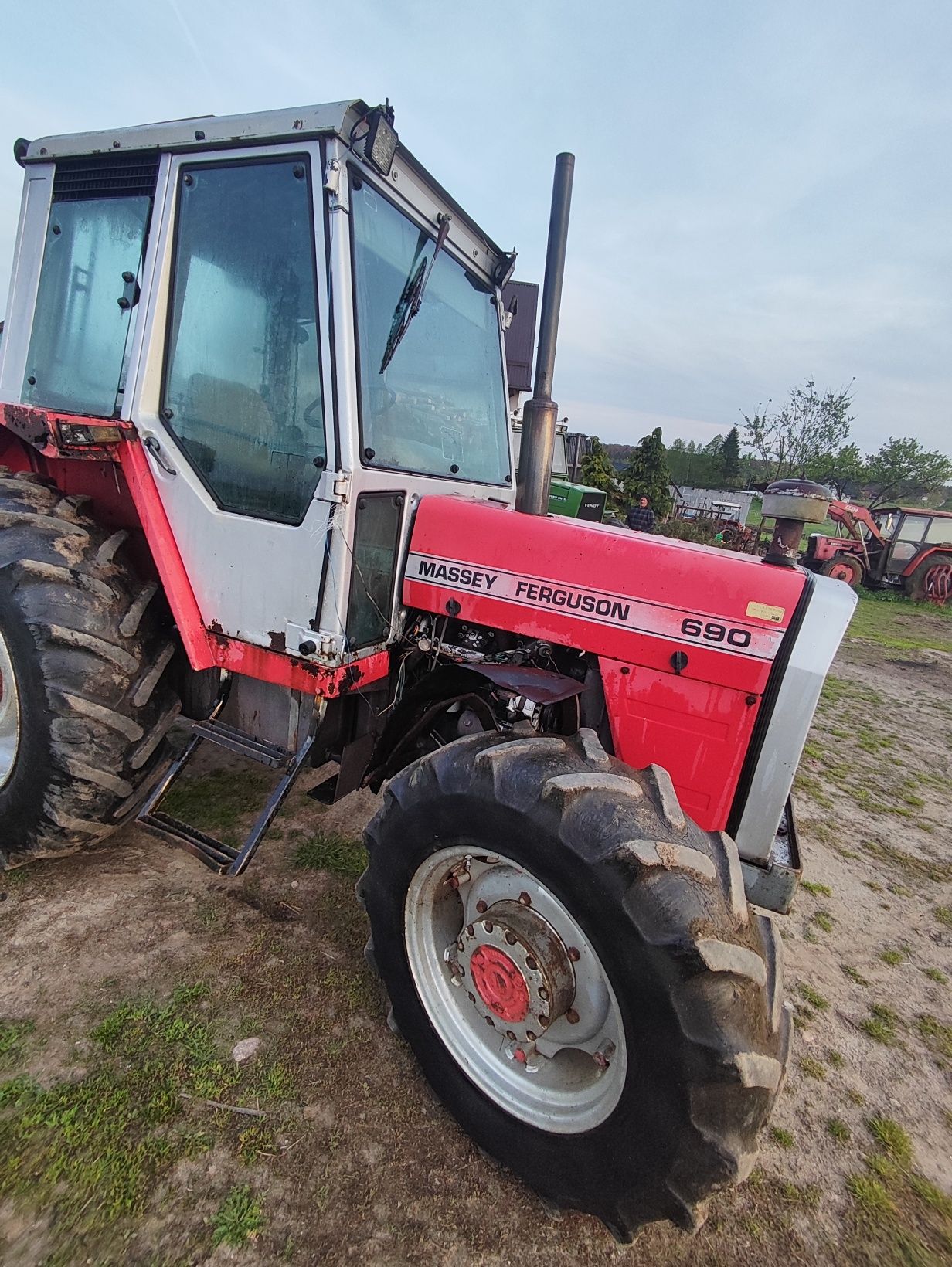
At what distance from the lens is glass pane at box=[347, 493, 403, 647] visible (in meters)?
2.12

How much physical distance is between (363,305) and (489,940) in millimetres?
1922

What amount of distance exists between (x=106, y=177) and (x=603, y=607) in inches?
94.5

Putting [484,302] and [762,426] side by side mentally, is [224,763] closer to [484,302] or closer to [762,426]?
Result: [484,302]

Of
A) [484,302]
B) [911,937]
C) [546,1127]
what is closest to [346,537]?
[484,302]

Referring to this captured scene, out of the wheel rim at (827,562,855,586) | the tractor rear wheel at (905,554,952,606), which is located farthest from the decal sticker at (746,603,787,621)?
the tractor rear wheel at (905,554,952,606)

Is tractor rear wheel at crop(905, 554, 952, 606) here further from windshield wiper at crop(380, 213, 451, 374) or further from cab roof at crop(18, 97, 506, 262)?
windshield wiper at crop(380, 213, 451, 374)

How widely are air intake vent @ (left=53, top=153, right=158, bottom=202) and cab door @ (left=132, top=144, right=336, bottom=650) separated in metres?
0.16

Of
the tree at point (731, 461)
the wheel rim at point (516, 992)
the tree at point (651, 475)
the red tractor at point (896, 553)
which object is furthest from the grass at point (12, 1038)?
the tree at point (731, 461)

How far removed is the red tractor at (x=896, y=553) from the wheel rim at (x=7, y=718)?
15448mm

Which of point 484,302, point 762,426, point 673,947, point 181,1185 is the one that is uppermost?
point 762,426

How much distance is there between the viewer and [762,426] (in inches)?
1256

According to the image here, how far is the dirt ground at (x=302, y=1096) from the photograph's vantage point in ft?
5.05

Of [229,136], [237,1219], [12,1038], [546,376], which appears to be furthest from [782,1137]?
[229,136]

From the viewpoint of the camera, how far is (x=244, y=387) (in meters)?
2.19
